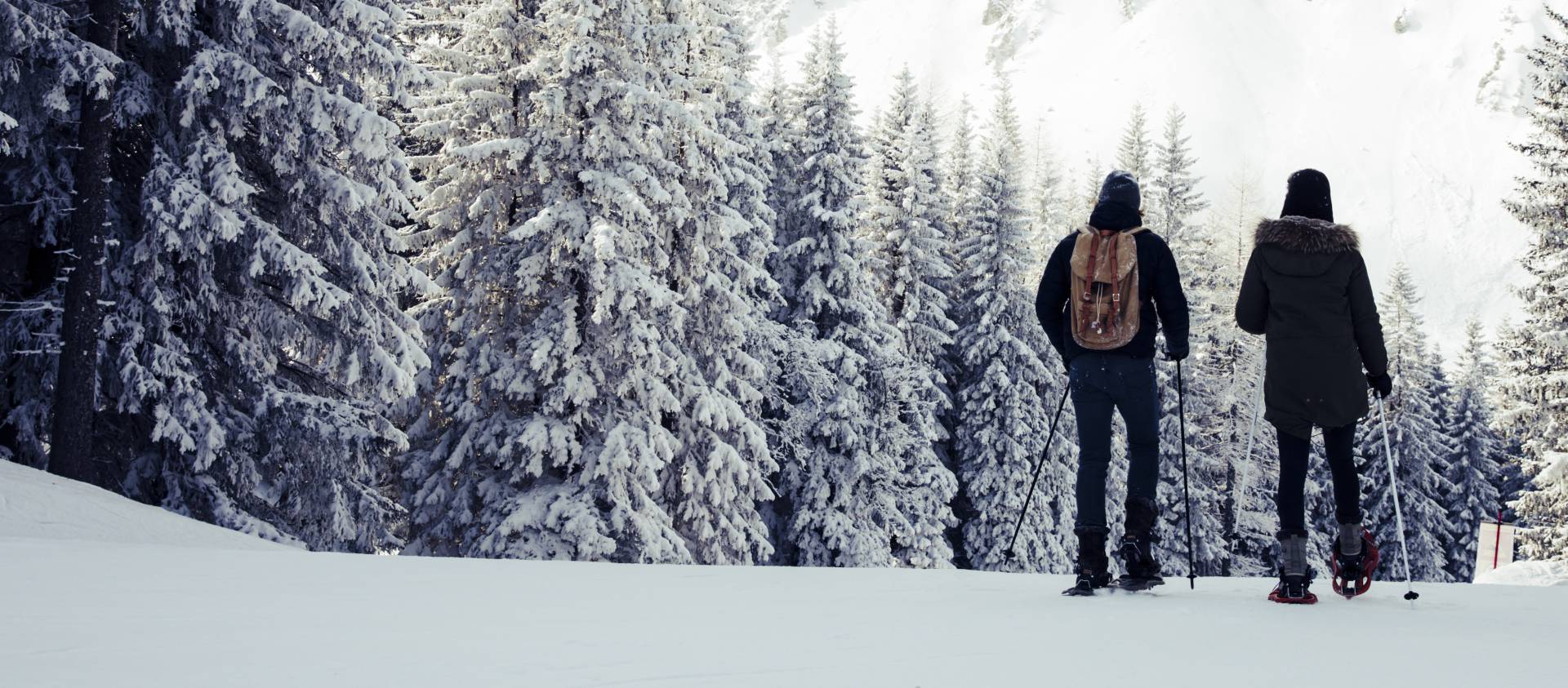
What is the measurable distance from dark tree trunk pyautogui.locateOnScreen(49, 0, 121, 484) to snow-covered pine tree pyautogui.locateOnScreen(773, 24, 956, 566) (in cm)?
1432

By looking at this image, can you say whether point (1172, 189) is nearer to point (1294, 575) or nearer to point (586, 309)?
point (586, 309)

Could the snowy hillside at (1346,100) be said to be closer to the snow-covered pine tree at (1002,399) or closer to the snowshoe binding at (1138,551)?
the snow-covered pine tree at (1002,399)

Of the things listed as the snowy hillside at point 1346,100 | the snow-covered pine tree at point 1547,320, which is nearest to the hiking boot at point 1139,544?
the snow-covered pine tree at point 1547,320

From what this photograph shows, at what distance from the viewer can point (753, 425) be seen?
19281 mm

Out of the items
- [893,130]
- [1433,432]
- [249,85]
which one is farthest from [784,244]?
[1433,432]

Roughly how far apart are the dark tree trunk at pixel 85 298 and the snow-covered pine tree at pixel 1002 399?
21041 millimetres

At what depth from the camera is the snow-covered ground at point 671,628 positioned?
333 centimetres

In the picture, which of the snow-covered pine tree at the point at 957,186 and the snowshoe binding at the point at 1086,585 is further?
the snow-covered pine tree at the point at 957,186

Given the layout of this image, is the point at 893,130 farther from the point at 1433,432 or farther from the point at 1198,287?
the point at 1433,432

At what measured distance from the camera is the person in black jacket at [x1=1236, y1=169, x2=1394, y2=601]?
5.43 m

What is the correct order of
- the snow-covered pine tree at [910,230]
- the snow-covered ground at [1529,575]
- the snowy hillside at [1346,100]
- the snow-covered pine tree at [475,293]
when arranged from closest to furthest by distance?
1. the snow-covered ground at [1529,575]
2. the snow-covered pine tree at [475,293]
3. the snow-covered pine tree at [910,230]
4. the snowy hillside at [1346,100]

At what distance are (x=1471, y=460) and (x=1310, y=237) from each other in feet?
177

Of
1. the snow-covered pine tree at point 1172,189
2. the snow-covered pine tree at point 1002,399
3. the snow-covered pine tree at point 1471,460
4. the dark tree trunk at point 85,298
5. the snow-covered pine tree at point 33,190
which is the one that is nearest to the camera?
the snow-covered pine tree at point 33,190

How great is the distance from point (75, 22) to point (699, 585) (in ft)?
33.1
